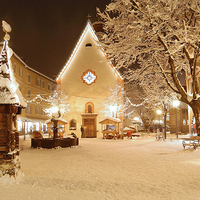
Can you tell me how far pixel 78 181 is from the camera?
21.9 ft

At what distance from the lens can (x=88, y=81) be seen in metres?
28.9

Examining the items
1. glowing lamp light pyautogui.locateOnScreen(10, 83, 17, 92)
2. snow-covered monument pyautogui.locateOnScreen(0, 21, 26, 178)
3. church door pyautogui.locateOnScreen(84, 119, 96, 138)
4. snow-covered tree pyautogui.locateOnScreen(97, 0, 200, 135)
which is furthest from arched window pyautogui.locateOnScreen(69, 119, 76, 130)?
glowing lamp light pyautogui.locateOnScreen(10, 83, 17, 92)

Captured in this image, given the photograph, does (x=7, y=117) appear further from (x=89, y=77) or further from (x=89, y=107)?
(x=89, y=77)

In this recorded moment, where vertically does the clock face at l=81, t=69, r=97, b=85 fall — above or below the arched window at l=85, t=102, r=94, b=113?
above

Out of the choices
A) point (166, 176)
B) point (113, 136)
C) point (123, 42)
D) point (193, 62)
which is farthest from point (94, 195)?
point (113, 136)

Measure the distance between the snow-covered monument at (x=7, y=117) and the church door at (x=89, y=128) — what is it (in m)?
20.4

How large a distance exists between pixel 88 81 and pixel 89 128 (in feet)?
20.4

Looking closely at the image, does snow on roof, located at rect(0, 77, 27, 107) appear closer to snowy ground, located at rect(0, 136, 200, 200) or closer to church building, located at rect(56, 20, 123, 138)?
snowy ground, located at rect(0, 136, 200, 200)

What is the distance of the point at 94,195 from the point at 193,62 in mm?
11348

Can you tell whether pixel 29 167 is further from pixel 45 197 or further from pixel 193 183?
pixel 193 183

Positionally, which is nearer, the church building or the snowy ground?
the snowy ground

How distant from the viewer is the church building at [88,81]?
93.6 ft

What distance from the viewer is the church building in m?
28.5

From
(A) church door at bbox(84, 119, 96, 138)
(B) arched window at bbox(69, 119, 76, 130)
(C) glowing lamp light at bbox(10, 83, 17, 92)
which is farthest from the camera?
(B) arched window at bbox(69, 119, 76, 130)
